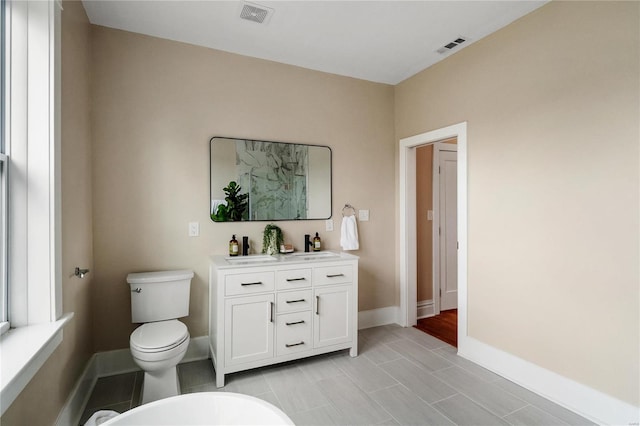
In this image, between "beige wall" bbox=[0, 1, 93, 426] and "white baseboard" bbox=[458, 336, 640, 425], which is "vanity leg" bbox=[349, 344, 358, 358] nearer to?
"white baseboard" bbox=[458, 336, 640, 425]

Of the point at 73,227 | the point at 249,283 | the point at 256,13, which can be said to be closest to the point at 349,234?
the point at 249,283

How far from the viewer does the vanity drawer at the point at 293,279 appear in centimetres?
257

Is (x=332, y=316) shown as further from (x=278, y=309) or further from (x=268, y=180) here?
(x=268, y=180)

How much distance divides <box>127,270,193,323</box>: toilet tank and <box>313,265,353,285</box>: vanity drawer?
1.00 metres

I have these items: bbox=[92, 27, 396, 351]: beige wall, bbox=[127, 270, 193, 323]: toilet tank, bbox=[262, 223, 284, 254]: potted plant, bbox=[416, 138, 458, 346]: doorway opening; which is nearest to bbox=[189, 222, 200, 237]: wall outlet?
bbox=[92, 27, 396, 351]: beige wall

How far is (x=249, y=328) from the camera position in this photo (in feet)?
8.11

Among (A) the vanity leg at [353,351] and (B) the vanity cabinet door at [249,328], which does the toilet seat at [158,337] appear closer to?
(B) the vanity cabinet door at [249,328]

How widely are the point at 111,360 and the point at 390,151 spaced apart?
325cm

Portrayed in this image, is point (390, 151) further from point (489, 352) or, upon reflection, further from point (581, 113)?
point (489, 352)

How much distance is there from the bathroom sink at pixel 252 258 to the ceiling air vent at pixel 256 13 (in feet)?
6.04

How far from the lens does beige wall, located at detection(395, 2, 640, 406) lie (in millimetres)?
1854

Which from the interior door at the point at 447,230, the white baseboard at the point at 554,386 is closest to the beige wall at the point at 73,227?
the white baseboard at the point at 554,386

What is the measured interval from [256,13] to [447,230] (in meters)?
3.22

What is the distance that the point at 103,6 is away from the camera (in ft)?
7.43
